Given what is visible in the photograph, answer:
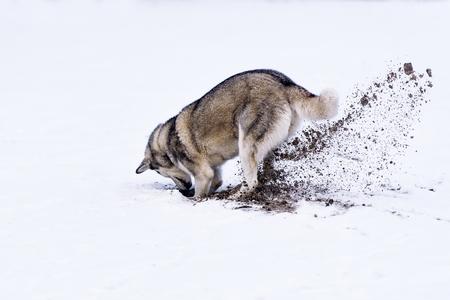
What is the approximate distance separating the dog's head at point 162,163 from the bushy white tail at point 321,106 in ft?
7.34

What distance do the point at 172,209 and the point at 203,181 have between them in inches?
38.0

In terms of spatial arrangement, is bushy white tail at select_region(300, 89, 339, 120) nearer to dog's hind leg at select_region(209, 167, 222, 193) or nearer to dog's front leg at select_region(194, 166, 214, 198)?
dog's front leg at select_region(194, 166, 214, 198)

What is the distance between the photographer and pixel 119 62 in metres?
26.3

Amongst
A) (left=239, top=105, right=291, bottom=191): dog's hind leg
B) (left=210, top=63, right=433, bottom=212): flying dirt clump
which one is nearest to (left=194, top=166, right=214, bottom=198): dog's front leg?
(left=210, top=63, right=433, bottom=212): flying dirt clump

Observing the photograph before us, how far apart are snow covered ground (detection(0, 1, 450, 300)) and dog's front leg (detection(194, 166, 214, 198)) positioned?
44 cm

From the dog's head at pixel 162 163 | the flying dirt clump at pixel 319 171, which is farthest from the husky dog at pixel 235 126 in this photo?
the flying dirt clump at pixel 319 171

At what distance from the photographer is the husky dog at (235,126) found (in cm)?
847

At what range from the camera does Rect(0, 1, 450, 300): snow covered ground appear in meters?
6.35

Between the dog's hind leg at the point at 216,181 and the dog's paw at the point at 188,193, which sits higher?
the dog's hind leg at the point at 216,181

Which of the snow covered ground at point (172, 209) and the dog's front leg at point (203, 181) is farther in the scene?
the dog's front leg at point (203, 181)

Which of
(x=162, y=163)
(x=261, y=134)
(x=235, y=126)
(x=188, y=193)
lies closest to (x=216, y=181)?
(x=188, y=193)

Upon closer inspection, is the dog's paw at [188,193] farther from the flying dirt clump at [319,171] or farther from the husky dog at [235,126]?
the flying dirt clump at [319,171]

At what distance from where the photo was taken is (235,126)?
29.1ft

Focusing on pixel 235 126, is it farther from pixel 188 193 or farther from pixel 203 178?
pixel 188 193
